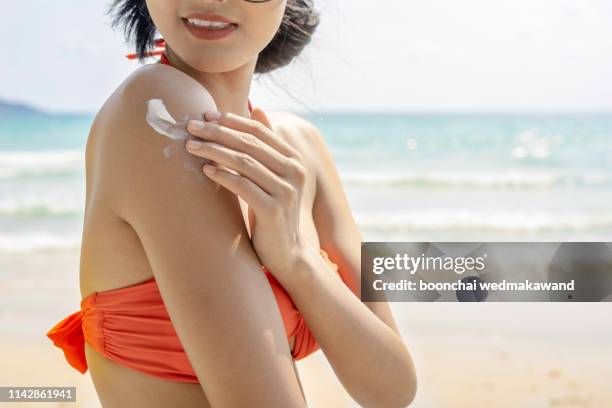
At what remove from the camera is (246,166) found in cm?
107

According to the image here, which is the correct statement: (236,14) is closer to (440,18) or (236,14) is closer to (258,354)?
(258,354)

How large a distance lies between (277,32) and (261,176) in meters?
0.56

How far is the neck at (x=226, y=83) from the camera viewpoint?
1.30 m

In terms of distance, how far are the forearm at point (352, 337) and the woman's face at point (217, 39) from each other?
313 mm

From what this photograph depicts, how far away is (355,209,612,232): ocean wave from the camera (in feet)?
25.9

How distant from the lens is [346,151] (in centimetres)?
1148

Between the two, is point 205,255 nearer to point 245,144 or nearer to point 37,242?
point 245,144

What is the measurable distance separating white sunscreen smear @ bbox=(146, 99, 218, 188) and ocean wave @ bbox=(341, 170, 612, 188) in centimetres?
835

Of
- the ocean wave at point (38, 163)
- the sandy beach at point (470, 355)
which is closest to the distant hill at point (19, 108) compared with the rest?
the ocean wave at point (38, 163)

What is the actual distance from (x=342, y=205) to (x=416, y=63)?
1303cm

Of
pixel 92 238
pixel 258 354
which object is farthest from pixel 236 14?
pixel 258 354

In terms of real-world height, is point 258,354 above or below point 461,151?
below

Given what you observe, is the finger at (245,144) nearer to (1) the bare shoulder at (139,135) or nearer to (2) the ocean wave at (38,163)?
(1) the bare shoulder at (139,135)

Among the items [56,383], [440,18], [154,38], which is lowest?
[56,383]
